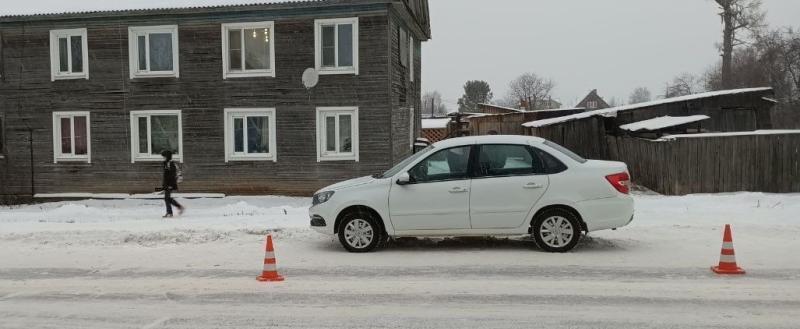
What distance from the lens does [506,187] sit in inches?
354

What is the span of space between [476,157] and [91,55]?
574 inches

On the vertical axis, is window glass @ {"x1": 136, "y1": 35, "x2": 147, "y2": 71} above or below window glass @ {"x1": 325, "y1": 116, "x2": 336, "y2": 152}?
above

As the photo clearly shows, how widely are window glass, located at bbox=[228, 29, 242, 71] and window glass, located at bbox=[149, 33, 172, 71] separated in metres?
1.81

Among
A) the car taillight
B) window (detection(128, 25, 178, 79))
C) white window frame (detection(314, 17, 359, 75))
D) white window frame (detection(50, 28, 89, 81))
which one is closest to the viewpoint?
the car taillight

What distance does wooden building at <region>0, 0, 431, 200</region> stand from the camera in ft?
59.6

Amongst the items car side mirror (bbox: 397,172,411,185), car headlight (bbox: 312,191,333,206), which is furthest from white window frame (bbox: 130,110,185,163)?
car side mirror (bbox: 397,172,411,185)

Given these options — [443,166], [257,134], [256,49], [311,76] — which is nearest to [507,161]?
[443,166]

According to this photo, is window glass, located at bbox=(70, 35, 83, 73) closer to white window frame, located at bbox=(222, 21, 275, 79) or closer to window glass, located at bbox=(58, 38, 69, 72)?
window glass, located at bbox=(58, 38, 69, 72)

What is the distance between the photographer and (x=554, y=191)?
29.1ft

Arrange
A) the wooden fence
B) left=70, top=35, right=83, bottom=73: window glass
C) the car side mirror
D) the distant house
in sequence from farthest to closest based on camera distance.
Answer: the distant house, left=70, top=35, right=83, bottom=73: window glass, the wooden fence, the car side mirror

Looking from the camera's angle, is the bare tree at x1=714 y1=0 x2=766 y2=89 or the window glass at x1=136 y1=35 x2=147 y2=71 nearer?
the window glass at x1=136 y1=35 x2=147 y2=71

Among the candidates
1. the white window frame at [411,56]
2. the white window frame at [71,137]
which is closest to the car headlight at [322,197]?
the white window frame at [71,137]

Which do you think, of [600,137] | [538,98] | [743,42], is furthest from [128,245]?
[538,98]

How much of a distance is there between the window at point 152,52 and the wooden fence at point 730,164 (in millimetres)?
13672
